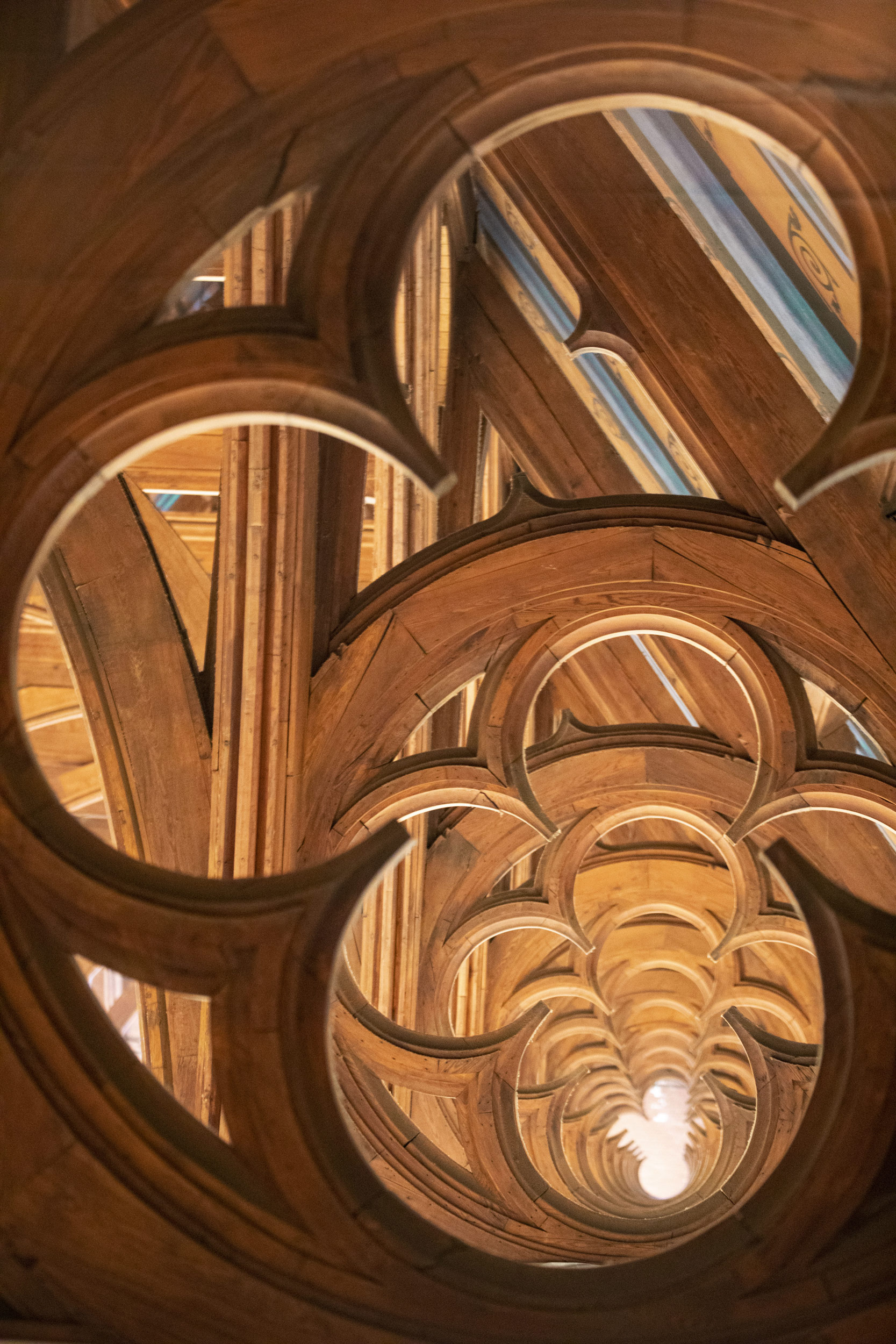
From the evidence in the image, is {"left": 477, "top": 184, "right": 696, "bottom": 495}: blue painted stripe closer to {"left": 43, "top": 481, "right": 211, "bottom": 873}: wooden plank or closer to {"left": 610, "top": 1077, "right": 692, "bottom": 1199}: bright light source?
{"left": 43, "top": 481, "right": 211, "bottom": 873}: wooden plank

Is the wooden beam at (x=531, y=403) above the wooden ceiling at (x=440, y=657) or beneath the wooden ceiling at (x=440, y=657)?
above

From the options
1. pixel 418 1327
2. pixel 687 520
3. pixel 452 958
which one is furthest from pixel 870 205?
pixel 452 958

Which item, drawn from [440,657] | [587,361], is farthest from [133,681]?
[587,361]

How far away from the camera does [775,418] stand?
3580mm

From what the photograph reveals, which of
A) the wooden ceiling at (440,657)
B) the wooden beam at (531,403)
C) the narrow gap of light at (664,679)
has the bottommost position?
the wooden ceiling at (440,657)

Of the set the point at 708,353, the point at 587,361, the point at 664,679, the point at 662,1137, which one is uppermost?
the point at 662,1137

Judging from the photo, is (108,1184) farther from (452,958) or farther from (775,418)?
(452,958)

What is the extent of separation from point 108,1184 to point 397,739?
8.15 feet

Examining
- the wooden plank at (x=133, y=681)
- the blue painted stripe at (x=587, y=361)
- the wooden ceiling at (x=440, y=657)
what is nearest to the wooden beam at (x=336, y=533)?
the wooden ceiling at (x=440, y=657)

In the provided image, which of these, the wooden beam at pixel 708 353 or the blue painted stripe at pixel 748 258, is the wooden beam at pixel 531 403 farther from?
the blue painted stripe at pixel 748 258

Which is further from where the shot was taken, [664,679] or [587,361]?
[664,679]

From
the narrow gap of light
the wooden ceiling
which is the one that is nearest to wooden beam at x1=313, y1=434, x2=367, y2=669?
the wooden ceiling

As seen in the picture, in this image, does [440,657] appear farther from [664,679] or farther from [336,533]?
Result: [664,679]

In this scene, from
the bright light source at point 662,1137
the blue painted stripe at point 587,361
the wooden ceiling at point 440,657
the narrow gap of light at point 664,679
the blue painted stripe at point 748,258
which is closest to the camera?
the wooden ceiling at point 440,657
